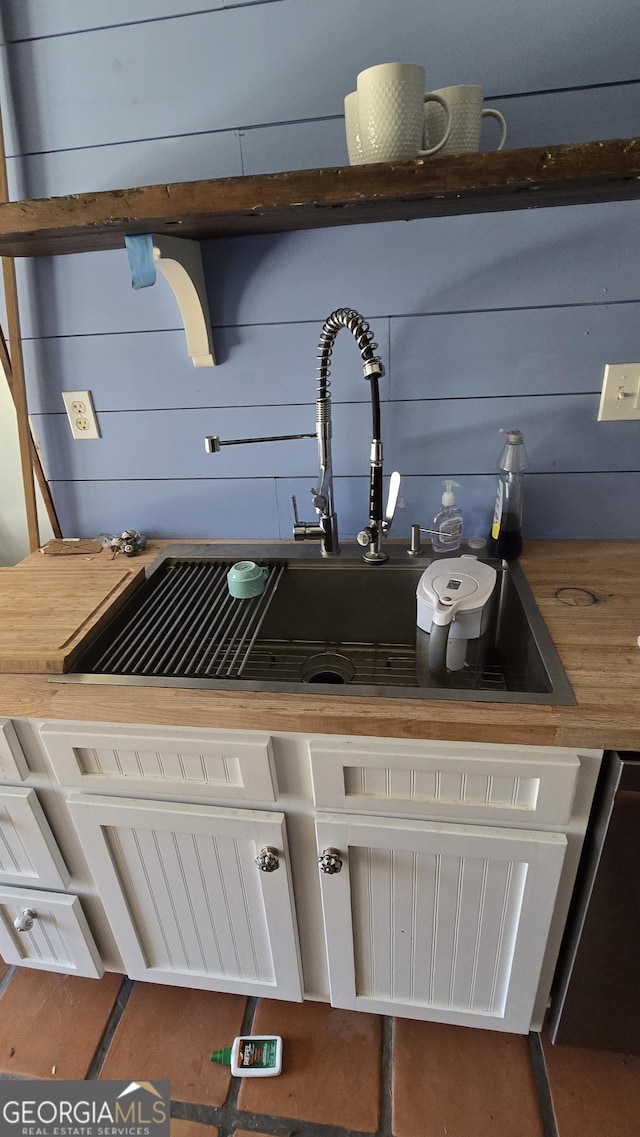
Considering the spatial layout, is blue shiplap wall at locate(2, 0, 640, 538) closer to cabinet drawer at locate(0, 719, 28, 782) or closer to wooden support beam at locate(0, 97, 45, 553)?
wooden support beam at locate(0, 97, 45, 553)

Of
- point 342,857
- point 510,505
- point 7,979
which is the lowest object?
point 7,979

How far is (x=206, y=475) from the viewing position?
134 cm

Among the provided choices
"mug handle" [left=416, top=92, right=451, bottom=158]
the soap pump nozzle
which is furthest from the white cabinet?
"mug handle" [left=416, top=92, right=451, bottom=158]

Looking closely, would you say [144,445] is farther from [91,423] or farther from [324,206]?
[324,206]

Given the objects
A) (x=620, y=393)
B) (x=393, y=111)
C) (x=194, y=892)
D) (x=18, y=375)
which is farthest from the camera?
(x=18, y=375)

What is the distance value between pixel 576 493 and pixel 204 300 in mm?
835

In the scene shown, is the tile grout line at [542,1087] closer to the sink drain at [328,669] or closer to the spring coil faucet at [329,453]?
the sink drain at [328,669]

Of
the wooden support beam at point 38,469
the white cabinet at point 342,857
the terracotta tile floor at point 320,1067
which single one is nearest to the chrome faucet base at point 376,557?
the white cabinet at point 342,857

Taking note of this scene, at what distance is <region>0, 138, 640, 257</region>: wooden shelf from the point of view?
77 cm

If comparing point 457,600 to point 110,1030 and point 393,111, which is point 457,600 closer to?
point 393,111

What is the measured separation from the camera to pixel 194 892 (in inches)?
40.5

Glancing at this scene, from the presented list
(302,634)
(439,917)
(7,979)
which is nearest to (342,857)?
(439,917)

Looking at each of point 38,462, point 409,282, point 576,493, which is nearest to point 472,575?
point 576,493

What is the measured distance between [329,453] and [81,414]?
58cm
